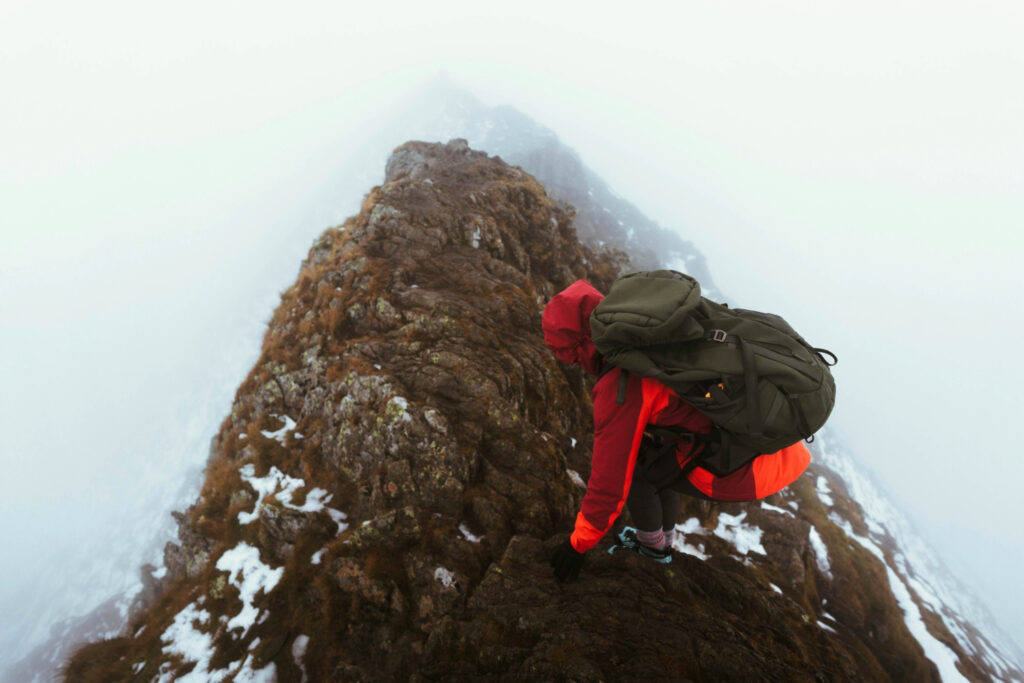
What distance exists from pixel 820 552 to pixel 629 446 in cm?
1384

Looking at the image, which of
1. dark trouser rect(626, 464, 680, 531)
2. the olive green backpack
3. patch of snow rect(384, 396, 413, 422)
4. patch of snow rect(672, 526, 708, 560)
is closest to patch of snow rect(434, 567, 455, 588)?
patch of snow rect(384, 396, 413, 422)

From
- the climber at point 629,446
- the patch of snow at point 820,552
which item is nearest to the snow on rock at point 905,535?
the patch of snow at point 820,552

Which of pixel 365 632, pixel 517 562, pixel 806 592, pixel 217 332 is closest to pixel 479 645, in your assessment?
pixel 517 562

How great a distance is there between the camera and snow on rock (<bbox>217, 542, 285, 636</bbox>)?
679cm

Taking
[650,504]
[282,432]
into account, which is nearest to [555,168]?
[282,432]

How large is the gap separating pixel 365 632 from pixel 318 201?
7006cm

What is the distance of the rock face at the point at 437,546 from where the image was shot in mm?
5488

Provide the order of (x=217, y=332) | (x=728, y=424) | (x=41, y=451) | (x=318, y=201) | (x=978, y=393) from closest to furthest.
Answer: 1. (x=728, y=424)
2. (x=217, y=332)
3. (x=41, y=451)
4. (x=318, y=201)
5. (x=978, y=393)

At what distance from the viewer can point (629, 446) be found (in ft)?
12.5

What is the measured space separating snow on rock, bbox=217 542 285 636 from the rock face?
0.05 m

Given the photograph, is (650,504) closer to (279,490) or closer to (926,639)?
(279,490)

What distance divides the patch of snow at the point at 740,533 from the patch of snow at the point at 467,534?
7498 mm

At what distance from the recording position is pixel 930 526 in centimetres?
10256

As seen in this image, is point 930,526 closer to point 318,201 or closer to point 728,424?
point 728,424
